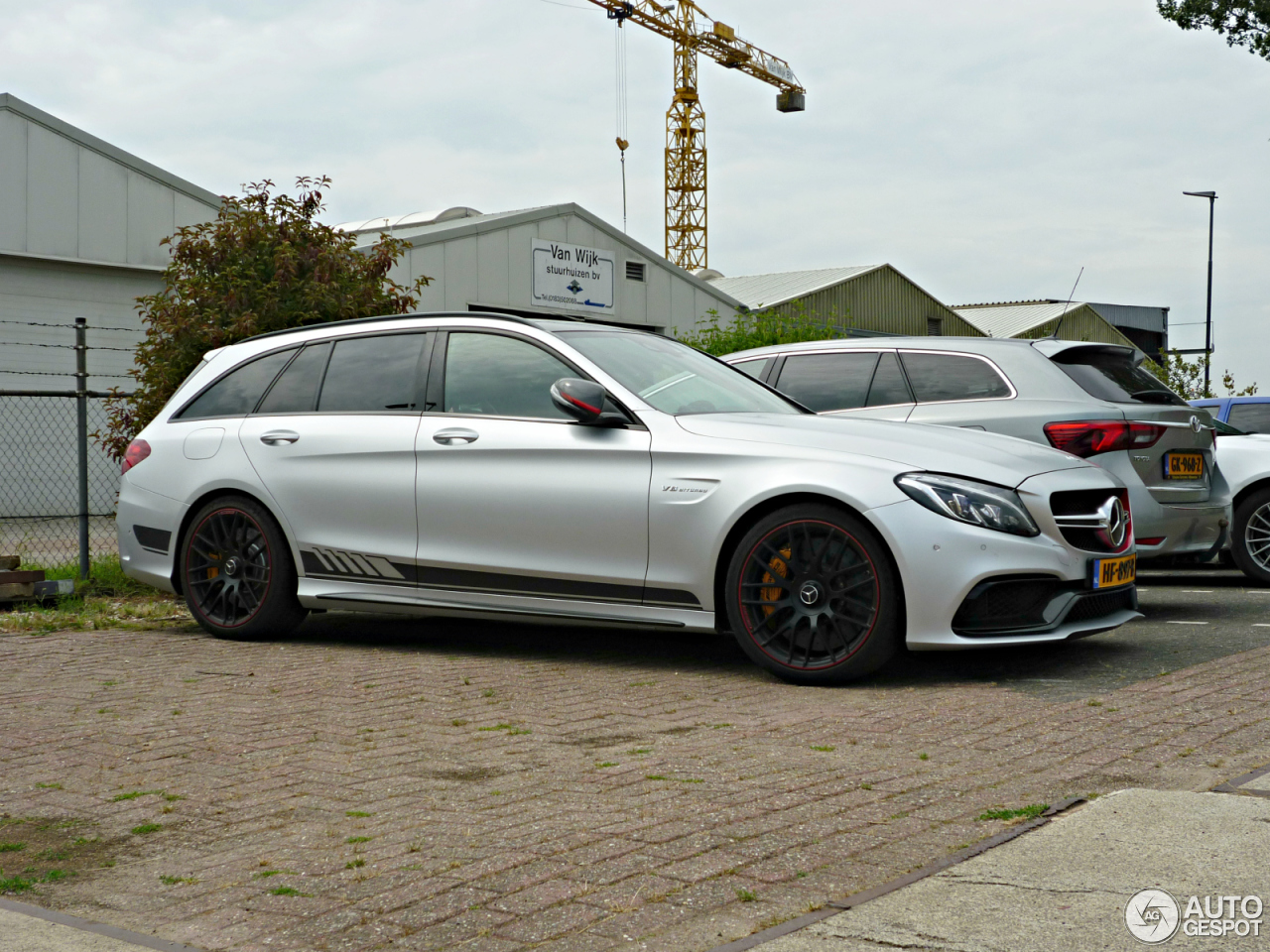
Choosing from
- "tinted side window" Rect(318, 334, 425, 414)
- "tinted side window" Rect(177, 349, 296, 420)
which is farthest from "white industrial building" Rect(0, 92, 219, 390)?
"tinted side window" Rect(318, 334, 425, 414)

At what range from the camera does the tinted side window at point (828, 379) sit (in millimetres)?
8633

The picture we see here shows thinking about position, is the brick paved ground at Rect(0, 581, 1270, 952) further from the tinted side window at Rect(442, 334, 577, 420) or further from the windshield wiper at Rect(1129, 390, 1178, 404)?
the windshield wiper at Rect(1129, 390, 1178, 404)

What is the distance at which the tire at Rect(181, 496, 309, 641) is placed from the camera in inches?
283

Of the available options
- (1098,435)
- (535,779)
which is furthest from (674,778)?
(1098,435)

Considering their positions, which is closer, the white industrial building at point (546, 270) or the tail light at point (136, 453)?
the tail light at point (136, 453)

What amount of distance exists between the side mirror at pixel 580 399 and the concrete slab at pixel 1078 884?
10.2ft

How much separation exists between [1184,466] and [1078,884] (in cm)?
524

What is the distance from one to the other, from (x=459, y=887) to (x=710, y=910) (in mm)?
610

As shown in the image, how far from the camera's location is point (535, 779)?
4.16m

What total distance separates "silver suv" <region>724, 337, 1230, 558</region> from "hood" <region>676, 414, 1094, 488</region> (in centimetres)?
145

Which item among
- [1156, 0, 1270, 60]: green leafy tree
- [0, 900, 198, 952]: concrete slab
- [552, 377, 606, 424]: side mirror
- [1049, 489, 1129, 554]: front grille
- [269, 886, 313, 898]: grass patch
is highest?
[1156, 0, 1270, 60]: green leafy tree

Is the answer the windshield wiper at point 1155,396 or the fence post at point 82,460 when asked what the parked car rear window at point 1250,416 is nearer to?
the windshield wiper at point 1155,396

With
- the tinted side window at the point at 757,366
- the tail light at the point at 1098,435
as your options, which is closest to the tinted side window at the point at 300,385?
the tinted side window at the point at 757,366

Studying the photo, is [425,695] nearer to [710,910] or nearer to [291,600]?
[291,600]
